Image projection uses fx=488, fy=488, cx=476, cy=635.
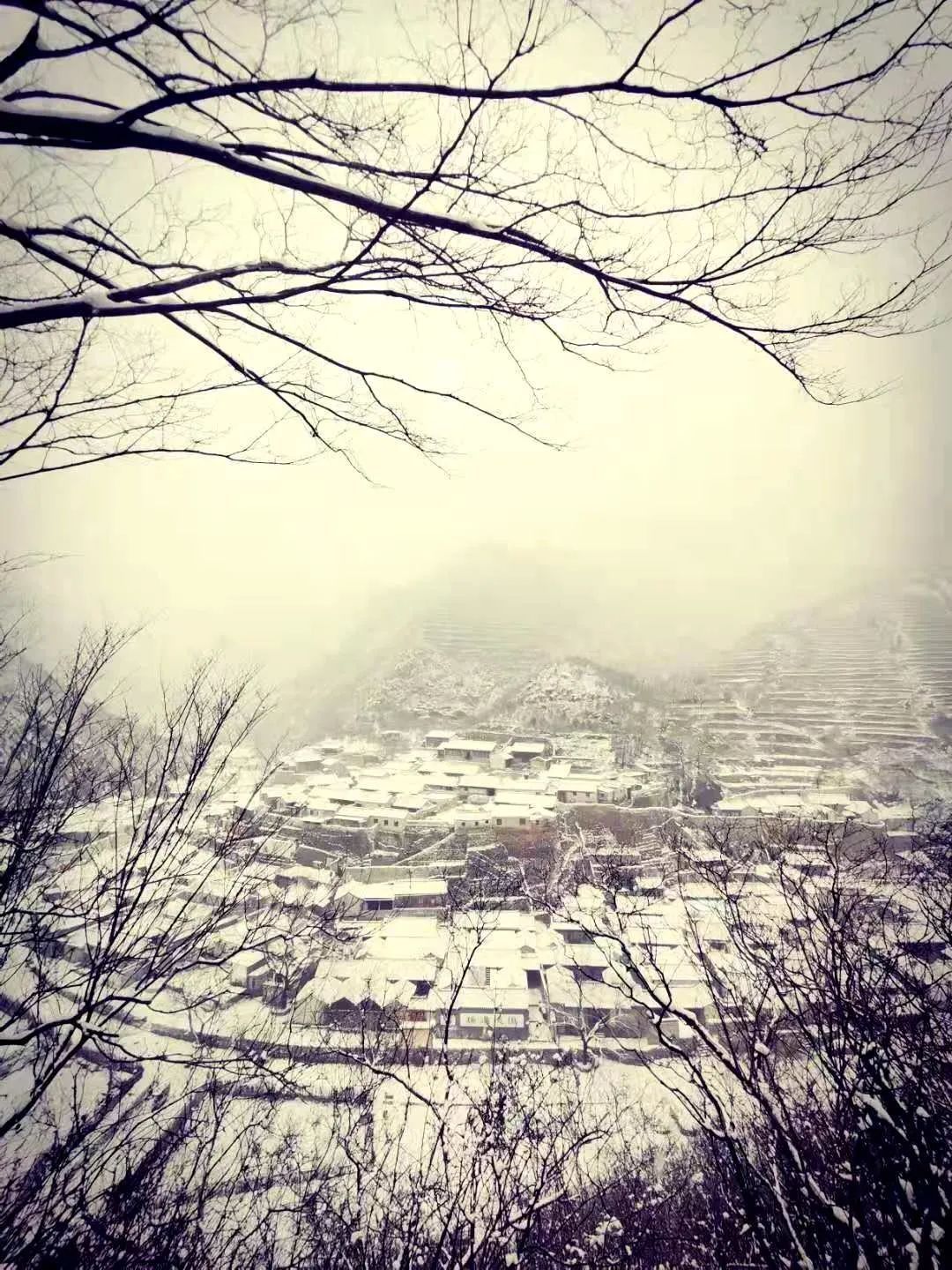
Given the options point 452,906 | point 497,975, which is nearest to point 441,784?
point 452,906

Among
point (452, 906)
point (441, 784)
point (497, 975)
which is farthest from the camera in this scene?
point (441, 784)

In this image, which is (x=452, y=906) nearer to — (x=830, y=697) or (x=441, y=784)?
(x=441, y=784)

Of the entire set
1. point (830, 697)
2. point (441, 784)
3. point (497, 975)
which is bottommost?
point (830, 697)

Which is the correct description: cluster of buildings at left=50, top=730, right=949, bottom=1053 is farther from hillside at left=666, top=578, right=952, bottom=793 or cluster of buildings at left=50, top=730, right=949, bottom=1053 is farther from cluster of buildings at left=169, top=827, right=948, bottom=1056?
hillside at left=666, top=578, right=952, bottom=793

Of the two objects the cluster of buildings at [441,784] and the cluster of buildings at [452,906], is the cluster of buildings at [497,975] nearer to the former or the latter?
the cluster of buildings at [452,906]

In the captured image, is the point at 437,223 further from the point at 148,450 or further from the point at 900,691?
the point at 900,691

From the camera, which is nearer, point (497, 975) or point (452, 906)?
point (497, 975)

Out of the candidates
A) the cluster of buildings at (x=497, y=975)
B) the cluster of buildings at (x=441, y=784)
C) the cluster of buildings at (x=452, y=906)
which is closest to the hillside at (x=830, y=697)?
the cluster of buildings at (x=452, y=906)

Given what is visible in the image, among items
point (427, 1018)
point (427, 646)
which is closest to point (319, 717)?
point (427, 646)

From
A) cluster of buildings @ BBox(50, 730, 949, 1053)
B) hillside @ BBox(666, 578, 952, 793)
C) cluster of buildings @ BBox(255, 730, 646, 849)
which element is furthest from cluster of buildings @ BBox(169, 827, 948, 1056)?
hillside @ BBox(666, 578, 952, 793)

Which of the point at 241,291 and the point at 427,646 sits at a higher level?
the point at 241,291

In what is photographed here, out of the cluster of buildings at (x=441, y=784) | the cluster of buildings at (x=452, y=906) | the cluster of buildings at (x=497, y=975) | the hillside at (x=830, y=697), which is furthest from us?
the hillside at (x=830, y=697)
